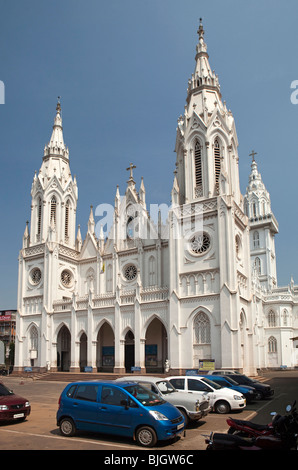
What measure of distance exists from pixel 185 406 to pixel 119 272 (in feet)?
99.9

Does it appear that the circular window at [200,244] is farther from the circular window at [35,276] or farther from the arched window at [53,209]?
the circular window at [35,276]

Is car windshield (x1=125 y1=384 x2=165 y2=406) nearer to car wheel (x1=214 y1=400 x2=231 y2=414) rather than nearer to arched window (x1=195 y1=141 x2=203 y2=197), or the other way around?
car wheel (x1=214 y1=400 x2=231 y2=414)

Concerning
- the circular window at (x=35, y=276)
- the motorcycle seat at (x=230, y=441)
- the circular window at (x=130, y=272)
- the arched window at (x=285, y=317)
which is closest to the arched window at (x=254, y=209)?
the arched window at (x=285, y=317)

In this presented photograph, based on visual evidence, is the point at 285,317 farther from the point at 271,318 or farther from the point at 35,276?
the point at 35,276

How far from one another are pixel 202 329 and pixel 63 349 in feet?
59.3

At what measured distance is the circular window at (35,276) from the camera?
46.4 metres

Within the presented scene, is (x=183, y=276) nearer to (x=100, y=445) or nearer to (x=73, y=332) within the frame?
(x=73, y=332)

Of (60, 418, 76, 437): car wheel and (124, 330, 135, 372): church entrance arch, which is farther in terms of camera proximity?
(124, 330, 135, 372): church entrance arch

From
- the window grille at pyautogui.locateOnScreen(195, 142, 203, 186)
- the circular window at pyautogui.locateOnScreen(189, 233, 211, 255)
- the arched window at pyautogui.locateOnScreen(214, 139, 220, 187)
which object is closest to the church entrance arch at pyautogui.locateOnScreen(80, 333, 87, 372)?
the circular window at pyautogui.locateOnScreen(189, 233, 211, 255)

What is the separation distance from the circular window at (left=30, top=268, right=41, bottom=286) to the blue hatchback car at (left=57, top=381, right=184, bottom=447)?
3588 cm

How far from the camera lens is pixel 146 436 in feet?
33.1

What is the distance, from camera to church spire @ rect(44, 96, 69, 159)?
5082 cm

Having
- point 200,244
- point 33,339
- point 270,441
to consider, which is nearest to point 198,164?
point 200,244

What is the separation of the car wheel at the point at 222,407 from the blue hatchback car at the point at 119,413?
5.31m
